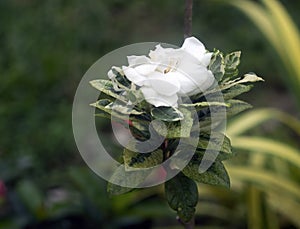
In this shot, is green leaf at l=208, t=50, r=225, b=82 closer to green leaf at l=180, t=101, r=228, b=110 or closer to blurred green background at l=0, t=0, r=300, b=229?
green leaf at l=180, t=101, r=228, b=110

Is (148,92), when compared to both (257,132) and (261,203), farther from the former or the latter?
(257,132)

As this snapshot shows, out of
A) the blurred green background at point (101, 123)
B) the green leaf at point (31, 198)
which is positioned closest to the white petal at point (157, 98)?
the blurred green background at point (101, 123)

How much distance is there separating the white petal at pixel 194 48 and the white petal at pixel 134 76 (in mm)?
62

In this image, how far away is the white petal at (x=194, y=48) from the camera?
2.33ft

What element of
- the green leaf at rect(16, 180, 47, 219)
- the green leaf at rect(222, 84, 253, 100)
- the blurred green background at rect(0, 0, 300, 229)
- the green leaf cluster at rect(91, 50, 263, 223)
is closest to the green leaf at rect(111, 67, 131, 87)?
the green leaf cluster at rect(91, 50, 263, 223)

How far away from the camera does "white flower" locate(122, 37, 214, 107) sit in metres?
0.68

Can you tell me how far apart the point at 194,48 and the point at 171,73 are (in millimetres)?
48

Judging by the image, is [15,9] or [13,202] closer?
[13,202]

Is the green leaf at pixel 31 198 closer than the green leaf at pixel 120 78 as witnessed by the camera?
No

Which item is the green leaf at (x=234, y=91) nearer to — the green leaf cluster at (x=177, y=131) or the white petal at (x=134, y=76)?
the green leaf cluster at (x=177, y=131)

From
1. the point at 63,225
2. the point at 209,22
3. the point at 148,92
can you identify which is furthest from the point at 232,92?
the point at 209,22

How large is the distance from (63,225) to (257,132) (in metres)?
0.84

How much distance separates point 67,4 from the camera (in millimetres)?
3195

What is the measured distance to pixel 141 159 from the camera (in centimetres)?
72
